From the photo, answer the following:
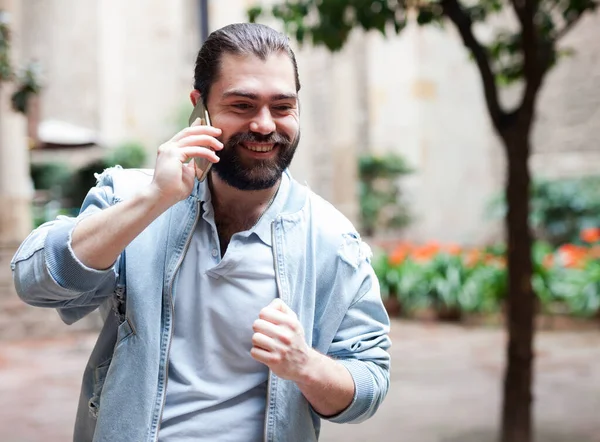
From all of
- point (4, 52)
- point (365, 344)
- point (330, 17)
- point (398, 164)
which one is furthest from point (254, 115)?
point (398, 164)

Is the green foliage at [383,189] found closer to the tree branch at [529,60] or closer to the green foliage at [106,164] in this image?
the green foliage at [106,164]

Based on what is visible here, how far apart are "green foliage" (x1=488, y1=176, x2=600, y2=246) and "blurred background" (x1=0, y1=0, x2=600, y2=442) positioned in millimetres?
37

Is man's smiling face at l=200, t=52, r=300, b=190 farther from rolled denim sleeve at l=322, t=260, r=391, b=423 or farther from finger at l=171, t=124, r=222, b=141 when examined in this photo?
rolled denim sleeve at l=322, t=260, r=391, b=423

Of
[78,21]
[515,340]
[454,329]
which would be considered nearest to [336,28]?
[515,340]

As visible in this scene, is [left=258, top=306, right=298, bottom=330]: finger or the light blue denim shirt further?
the light blue denim shirt

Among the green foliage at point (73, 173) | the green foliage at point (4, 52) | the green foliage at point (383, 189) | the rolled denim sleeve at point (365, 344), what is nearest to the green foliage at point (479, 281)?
the green foliage at point (383, 189)

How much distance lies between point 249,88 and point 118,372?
24.6 inches

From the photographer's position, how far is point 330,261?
185cm

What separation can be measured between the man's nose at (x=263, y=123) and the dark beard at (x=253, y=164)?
0.01 metres

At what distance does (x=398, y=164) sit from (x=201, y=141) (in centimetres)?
1567

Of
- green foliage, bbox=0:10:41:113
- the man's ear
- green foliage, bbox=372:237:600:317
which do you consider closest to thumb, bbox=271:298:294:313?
the man's ear

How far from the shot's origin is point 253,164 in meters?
1.80

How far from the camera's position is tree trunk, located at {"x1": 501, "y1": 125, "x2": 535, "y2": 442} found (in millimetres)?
4863

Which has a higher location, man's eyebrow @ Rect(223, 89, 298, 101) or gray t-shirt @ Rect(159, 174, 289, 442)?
man's eyebrow @ Rect(223, 89, 298, 101)
